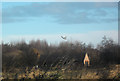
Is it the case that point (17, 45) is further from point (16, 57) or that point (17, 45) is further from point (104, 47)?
point (104, 47)

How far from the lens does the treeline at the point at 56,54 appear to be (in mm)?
8688

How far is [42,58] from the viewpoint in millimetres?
9227

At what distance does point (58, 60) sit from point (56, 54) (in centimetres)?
40

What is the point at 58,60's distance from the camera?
9.08 m

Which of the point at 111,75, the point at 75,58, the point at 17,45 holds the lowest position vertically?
the point at 111,75

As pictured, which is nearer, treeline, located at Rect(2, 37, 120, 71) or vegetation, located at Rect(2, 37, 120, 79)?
vegetation, located at Rect(2, 37, 120, 79)

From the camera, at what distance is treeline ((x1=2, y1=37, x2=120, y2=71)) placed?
342 inches

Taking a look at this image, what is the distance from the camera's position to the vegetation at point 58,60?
8195 millimetres

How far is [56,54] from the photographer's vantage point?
9391 millimetres

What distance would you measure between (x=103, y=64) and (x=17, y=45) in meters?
3.85

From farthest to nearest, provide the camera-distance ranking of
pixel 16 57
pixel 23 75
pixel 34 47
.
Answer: pixel 34 47
pixel 16 57
pixel 23 75

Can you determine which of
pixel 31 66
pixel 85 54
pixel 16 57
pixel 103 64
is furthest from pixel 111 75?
pixel 16 57

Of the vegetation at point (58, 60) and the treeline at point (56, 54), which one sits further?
the treeline at point (56, 54)

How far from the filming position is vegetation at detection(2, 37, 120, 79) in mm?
8195
